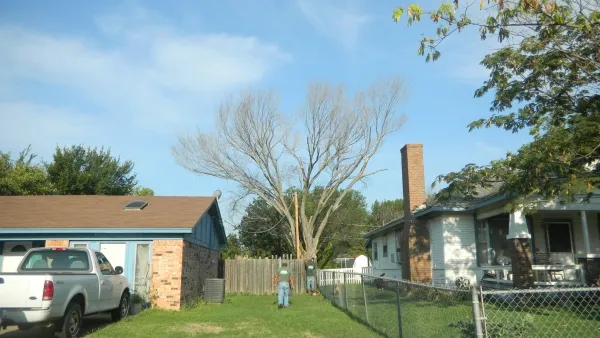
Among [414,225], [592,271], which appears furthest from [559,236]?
[414,225]

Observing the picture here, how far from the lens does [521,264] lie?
15.1m

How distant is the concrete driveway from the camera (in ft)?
33.7

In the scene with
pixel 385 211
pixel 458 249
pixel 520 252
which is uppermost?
pixel 385 211

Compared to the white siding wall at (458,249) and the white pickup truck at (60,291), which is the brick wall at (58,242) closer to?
the white pickup truck at (60,291)

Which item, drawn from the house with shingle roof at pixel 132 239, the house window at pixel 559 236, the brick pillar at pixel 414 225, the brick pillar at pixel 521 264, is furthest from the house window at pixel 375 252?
the brick pillar at pixel 521 264

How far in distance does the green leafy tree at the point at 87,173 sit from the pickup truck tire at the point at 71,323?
25.9 metres

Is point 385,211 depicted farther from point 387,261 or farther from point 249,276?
point 249,276

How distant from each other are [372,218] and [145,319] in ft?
205

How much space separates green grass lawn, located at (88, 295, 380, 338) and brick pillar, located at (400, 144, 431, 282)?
18.1 ft

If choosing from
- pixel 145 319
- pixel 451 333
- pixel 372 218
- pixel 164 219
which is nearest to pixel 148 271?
pixel 164 219

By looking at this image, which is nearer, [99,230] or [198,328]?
Result: [198,328]

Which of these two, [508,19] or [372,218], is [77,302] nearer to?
[508,19]

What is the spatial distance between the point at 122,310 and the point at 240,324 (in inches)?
119

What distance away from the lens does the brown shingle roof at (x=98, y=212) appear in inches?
639
